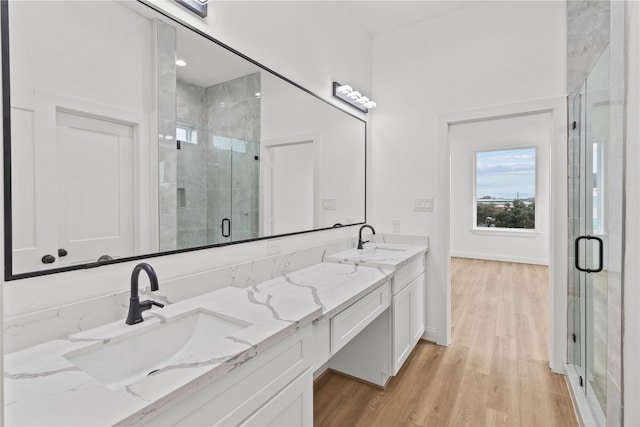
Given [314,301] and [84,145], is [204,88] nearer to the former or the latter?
[84,145]

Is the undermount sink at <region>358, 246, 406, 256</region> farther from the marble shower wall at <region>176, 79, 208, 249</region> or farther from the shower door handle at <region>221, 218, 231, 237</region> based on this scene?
the marble shower wall at <region>176, 79, 208, 249</region>

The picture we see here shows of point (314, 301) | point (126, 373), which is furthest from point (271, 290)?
point (126, 373)

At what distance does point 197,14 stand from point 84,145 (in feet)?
2.66

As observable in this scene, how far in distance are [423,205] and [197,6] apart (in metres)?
2.26

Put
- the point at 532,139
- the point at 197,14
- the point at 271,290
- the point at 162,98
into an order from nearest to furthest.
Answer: the point at 162,98 → the point at 197,14 → the point at 271,290 → the point at 532,139

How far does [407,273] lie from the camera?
2.40 meters

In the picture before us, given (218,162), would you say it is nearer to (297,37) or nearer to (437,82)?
(297,37)

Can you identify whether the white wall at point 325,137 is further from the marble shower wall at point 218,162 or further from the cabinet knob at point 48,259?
the cabinet knob at point 48,259

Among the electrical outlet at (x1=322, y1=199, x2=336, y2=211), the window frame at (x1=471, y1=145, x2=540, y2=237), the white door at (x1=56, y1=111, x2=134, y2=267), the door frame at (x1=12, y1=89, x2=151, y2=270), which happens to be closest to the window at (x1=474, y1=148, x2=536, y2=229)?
the window frame at (x1=471, y1=145, x2=540, y2=237)

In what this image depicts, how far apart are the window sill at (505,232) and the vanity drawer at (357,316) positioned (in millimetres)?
5140

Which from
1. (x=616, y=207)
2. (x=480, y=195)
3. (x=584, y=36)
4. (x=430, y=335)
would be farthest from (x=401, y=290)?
(x=480, y=195)

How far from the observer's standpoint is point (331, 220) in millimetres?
2566

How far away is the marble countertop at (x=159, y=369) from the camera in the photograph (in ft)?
2.32

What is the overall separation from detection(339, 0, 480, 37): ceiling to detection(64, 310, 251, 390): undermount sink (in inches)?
107
